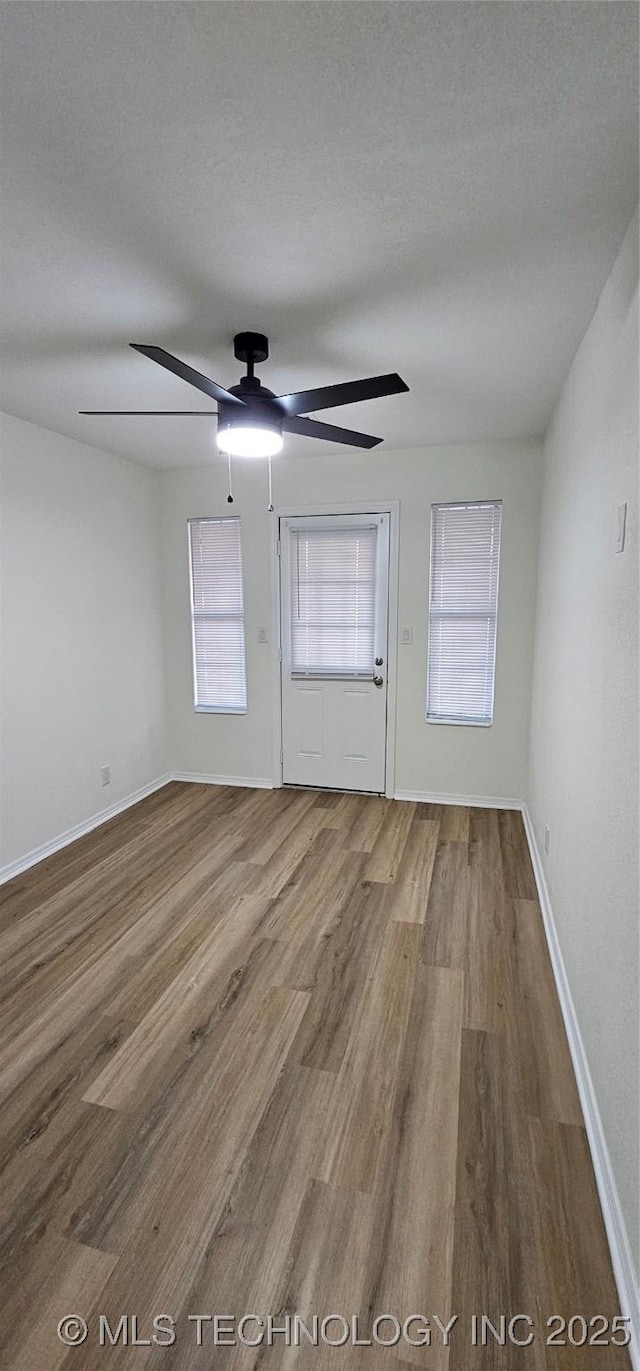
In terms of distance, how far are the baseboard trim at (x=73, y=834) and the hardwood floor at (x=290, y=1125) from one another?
1.01 ft

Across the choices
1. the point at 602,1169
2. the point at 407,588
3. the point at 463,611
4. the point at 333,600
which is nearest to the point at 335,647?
the point at 333,600

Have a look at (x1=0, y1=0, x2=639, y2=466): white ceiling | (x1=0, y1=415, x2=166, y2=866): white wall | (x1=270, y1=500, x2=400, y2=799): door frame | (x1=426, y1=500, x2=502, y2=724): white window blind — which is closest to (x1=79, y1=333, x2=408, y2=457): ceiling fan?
(x1=0, y1=0, x2=639, y2=466): white ceiling

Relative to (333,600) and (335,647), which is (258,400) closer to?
(333,600)

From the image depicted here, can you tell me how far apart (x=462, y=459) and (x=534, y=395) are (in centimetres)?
92

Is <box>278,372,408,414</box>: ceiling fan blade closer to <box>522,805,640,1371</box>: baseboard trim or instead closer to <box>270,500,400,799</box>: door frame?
<box>270,500,400,799</box>: door frame

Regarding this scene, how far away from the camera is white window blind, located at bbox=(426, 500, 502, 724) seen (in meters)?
3.73

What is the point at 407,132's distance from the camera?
120 cm

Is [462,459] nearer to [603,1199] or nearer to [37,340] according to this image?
[37,340]

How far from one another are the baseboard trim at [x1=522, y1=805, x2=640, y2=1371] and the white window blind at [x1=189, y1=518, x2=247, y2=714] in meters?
2.93

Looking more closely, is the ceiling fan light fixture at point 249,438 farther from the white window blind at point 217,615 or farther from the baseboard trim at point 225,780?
the baseboard trim at point 225,780

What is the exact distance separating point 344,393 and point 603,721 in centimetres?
136

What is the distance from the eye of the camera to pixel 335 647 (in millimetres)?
4133

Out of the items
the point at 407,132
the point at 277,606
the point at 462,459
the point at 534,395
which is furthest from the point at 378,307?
the point at 277,606

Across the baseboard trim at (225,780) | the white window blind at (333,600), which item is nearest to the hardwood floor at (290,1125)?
the baseboard trim at (225,780)
